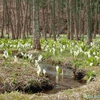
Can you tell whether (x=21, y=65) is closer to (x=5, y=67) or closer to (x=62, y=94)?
(x=5, y=67)

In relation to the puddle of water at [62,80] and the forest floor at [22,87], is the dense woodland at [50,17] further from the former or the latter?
the forest floor at [22,87]

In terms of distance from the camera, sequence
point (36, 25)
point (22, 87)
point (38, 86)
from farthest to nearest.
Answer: point (36, 25), point (38, 86), point (22, 87)

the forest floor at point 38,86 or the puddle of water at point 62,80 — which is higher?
the forest floor at point 38,86

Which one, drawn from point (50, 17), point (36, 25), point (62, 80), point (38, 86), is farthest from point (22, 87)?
point (50, 17)

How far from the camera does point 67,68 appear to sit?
10.9m

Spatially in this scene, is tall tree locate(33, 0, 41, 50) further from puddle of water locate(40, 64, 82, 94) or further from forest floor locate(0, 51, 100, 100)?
forest floor locate(0, 51, 100, 100)

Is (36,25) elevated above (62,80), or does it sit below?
above

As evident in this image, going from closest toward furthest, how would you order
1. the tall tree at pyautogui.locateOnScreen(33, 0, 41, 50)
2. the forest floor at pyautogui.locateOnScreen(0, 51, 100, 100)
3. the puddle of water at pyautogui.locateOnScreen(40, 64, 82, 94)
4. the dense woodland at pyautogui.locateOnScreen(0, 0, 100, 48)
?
1. the forest floor at pyautogui.locateOnScreen(0, 51, 100, 100)
2. the puddle of water at pyautogui.locateOnScreen(40, 64, 82, 94)
3. the tall tree at pyautogui.locateOnScreen(33, 0, 41, 50)
4. the dense woodland at pyautogui.locateOnScreen(0, 0, 100, 48)

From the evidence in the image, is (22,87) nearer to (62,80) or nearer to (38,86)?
(38,86)

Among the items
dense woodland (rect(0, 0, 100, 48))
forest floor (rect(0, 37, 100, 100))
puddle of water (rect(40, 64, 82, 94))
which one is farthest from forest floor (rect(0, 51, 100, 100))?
dense woodland (rect(0, 0, 100, 48))

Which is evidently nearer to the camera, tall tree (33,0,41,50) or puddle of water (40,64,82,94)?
puddle of water (40,64,82,94)

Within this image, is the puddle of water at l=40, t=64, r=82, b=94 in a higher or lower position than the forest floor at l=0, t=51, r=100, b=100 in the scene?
lower

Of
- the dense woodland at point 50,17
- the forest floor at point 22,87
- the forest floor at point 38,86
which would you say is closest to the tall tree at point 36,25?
the dense woodland at point 50,17

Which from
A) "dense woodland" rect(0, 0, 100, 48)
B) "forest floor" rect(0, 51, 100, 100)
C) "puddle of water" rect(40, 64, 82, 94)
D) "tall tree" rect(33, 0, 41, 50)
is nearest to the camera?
"forest floor" rect(0, 51, 100, 100)
